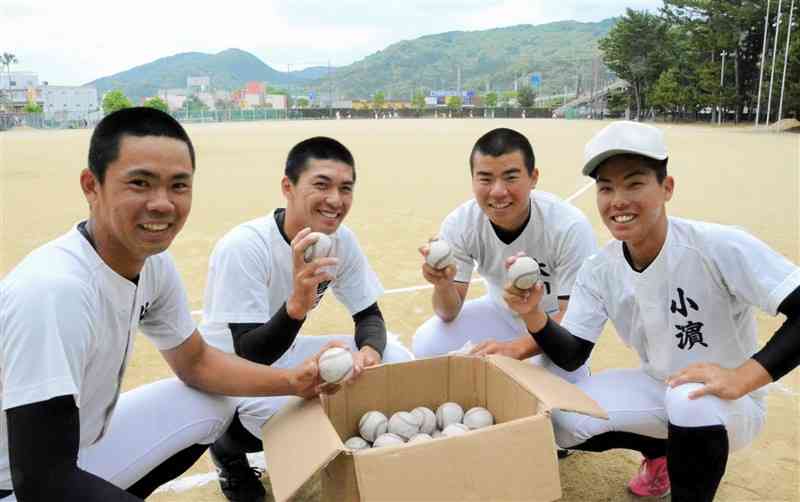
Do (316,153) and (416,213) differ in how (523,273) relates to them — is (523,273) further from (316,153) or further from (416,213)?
(416,213)

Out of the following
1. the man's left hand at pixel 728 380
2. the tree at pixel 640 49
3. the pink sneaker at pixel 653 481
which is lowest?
the pink sneaker at pixel 653 481

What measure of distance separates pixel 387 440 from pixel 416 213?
8.81 meters

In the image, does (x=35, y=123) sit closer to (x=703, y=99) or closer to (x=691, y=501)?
(x=703, y=99)

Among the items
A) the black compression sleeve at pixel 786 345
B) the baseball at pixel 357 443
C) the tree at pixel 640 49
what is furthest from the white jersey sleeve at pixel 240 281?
the tree at pixel 640 49

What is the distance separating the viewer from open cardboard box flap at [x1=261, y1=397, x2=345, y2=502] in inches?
91.0

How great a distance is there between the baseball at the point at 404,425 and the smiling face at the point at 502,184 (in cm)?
150

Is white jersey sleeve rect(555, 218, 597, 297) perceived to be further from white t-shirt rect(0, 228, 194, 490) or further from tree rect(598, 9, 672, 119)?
tree rect(598, 9, 672, 119)

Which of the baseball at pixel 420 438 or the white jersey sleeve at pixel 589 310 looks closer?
the baseball at pixel 420 438

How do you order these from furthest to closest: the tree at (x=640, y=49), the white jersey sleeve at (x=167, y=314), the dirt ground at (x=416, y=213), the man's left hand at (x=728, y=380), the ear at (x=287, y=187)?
the tree at (x=640, y=49)
the ear at (x=287, y=187)
the dirt ground at (x=416, y=213)
the white jersey sleeve at (x=167, y=314)
the man's left hand at (x=728, y=380)

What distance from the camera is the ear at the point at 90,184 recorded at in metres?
2.41

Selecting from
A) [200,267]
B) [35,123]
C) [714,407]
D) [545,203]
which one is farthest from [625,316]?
[35,123]

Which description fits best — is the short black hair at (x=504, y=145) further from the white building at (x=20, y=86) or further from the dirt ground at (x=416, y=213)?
the white building at (x=20, y=86)

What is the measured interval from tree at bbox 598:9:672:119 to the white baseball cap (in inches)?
2742

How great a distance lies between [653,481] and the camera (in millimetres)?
3324
